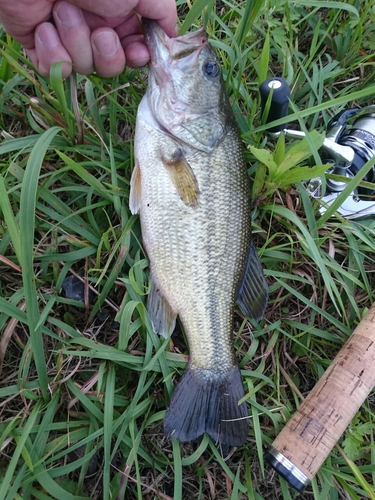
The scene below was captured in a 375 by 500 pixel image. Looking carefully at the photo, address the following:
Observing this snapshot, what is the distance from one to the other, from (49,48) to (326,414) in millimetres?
2105

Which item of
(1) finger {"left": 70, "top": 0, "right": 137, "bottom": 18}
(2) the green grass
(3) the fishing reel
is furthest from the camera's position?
(3) the fishing reel

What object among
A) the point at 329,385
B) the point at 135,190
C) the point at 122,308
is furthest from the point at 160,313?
the point at 329,385

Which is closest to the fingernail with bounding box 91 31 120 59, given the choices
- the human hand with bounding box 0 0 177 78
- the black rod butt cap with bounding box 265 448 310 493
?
the human hand with bounding box 0 0 177 78

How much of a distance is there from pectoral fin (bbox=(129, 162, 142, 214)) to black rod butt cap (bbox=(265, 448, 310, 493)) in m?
1.34

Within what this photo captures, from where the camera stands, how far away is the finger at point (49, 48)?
1814 millimetres

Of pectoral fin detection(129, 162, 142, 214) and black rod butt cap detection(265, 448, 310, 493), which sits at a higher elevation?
pectoral fin detection(129, 162, 142, 214)

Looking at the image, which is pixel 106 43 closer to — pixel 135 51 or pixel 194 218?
pixel 135 51

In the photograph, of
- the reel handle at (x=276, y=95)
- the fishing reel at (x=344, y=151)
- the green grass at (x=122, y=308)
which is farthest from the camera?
the fishing reel at (x=344, y=151)

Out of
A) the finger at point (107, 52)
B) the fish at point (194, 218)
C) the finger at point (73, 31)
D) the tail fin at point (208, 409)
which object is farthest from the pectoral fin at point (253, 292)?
the finger at point (73, 31)

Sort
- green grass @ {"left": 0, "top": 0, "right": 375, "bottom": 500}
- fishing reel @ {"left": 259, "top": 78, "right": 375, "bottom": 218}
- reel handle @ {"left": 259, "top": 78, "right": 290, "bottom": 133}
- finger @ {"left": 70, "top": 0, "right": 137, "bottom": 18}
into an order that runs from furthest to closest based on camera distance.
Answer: fishing reel @ {"left": 259, "top": 78, "right": 375, "bottom": 218}
reel handle @ {"left": 259, "top": 78, "right": 290, "bottom": 133}
green grass @ {"left": 0, "top": 0, "right": 375, "bottom": 500}
finger @ {"left": 70, "top": 0, "right": 137, "bottom": 18}

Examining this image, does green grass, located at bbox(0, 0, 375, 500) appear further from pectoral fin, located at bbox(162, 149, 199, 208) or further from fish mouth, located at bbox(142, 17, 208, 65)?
pectoral fin, located at bbox(162, 149, 199, 208)

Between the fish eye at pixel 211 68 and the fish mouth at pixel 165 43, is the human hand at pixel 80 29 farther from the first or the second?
the fish eye at pixel 211 68

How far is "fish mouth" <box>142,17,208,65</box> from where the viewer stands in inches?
74.4

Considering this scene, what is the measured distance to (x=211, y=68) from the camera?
199cm
